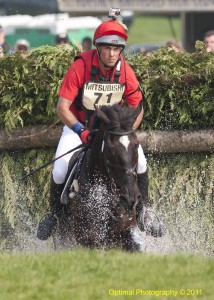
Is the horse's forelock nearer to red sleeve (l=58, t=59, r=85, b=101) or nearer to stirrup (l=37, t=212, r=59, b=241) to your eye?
red sleeve (l=58, t=59, r=85, b=101)

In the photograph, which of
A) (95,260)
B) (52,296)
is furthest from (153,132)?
(52,296)

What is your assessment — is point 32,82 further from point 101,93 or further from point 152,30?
point 152,30

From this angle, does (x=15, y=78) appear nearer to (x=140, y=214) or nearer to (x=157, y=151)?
(x=157, y=151)

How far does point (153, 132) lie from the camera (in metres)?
11.9

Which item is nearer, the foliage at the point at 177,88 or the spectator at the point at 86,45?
the foliage at the point at 177,88

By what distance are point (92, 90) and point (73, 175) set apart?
0.87 meters

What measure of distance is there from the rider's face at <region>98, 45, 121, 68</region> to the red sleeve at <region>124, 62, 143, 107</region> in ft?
1.18

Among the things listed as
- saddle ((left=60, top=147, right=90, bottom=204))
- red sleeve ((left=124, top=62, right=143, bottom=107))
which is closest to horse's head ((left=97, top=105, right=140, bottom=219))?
saddle ((left=60, top=147, right=90, bottom=204))

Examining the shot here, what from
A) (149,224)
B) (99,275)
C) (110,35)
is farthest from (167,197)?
(99,275)

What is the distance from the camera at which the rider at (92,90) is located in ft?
33.3

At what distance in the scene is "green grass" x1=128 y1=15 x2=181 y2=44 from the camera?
2199 inches

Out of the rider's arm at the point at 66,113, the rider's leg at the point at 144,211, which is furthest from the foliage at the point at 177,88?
the rider's arm at the point at 66,113

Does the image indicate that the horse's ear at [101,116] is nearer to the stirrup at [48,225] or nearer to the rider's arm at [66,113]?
the rider's arm at [66,113]

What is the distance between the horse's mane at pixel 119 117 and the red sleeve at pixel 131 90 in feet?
3.40
